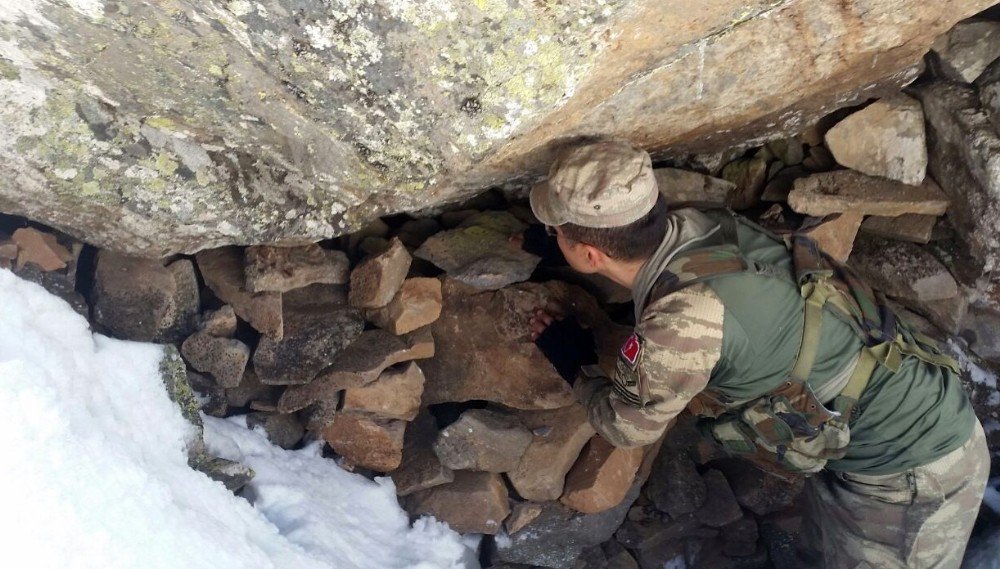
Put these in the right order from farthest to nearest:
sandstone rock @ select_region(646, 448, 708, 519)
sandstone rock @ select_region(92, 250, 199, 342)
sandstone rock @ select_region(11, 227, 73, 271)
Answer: sandstone rock @ select_region(646, 448, 708, 519) < sandstone rock @ select_region(92, 250, 199, 342) < sandstone rock @ select_region(11, 227, 73, 271)

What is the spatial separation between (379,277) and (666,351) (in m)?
1.32

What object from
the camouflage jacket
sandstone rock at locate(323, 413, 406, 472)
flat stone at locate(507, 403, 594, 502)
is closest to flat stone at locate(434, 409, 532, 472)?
flat stone at locate(507, 403, 594, 502)

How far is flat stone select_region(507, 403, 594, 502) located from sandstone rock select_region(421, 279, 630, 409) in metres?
0.13

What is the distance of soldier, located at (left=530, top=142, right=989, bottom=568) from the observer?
2.60m

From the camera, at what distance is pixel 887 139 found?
11.0ft

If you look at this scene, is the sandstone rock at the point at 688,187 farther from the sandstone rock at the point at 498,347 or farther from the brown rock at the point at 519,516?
the brown rock at the point at 519,516

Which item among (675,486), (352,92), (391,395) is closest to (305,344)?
(391,395)

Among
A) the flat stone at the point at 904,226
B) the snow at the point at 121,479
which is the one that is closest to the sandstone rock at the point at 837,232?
the flat stone at the point at 904,226

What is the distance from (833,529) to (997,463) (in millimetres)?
1292

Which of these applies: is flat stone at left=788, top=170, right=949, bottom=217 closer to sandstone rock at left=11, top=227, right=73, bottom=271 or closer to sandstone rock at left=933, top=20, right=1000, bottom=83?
sandstone rock at left=933, top=20, right=1000, bottom=83

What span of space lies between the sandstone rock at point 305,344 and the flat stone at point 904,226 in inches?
101

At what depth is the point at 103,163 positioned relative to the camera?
2.48 m

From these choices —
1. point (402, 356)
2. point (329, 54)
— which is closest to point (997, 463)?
point (402, 356)

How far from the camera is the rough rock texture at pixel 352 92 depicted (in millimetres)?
2049
